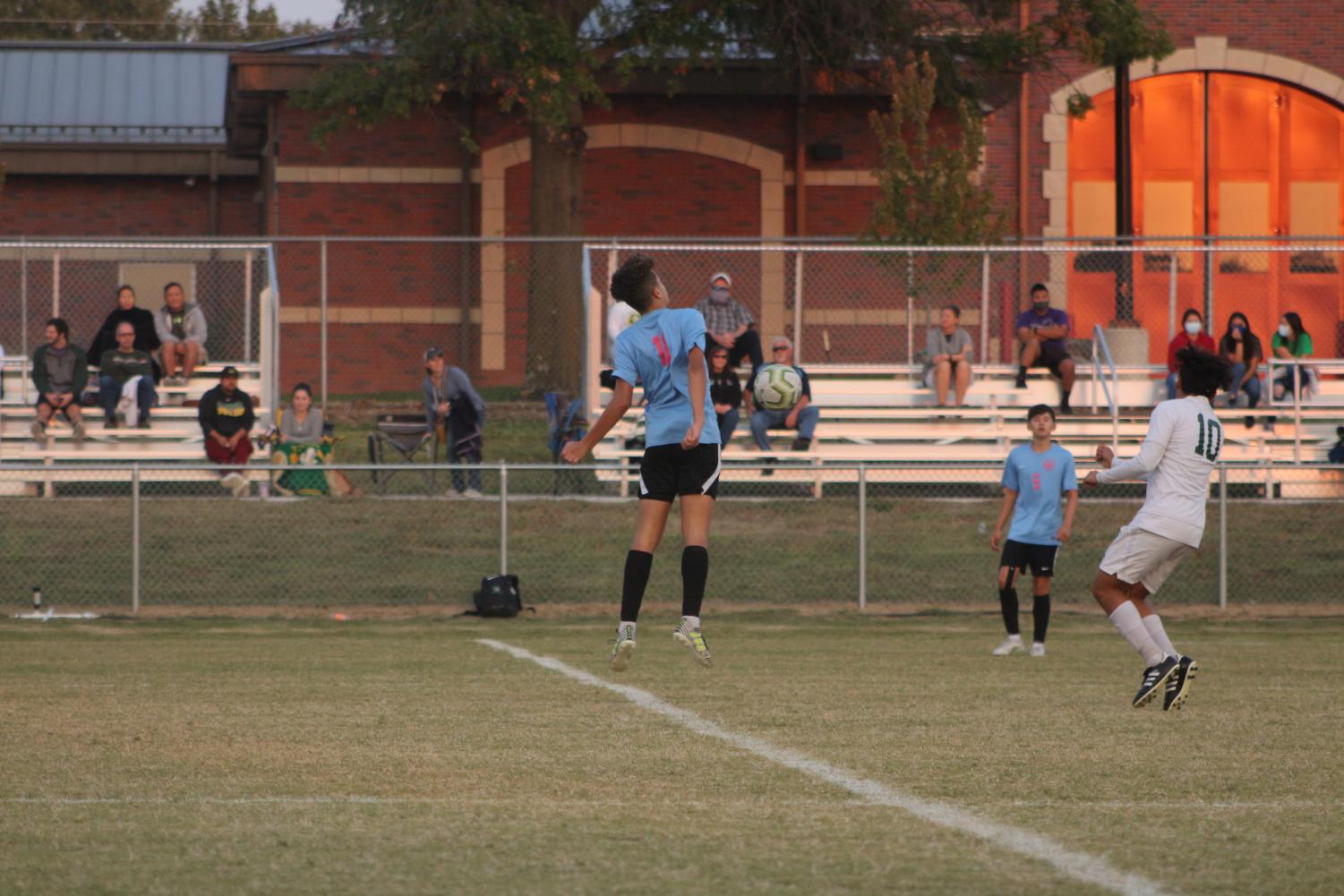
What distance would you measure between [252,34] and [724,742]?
56913 millimetres

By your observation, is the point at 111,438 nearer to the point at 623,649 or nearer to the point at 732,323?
the point at 732,323

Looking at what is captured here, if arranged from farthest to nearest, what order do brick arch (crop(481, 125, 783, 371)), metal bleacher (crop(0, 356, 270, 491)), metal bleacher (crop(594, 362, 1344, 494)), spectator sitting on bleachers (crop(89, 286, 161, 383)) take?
1. brick arch (crop(481, 125, 783, 371))
2. spectator sitting on bleachers (crop(89, 286, 161, 383))
3. metal bleacher (crop(594, 362, 1344, 494))
4. metal bleacher (crop(0, 356, 270, 491))

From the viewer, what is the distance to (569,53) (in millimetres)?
22594

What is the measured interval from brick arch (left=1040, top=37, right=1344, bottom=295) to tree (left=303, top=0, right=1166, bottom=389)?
5123 mm

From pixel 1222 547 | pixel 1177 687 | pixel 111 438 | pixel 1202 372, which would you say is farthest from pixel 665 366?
pixel 111 438

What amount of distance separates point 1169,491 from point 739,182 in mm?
19948

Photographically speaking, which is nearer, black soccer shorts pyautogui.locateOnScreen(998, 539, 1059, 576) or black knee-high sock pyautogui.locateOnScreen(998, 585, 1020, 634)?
black soccer shorts pyautogui.locateOnScreen(998, 539, 1059, 576)

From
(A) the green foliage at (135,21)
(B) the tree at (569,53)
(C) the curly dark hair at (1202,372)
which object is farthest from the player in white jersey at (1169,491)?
(A) the green foliage at (135,21)

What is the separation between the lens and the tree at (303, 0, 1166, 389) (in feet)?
74.5

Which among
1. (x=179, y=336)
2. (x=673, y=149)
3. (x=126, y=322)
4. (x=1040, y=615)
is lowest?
(x=1040, y=615)

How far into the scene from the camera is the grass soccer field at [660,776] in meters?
5.11

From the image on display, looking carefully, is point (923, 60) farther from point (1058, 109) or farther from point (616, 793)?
point (616, 793)

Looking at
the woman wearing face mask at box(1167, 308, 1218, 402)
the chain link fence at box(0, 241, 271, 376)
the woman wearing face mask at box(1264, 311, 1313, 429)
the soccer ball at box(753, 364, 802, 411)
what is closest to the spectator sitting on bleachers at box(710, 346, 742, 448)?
the soccer ball at box(753, 364, 802, 411)

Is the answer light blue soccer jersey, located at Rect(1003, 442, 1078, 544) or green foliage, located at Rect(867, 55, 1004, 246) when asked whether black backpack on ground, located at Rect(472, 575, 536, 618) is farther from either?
green foliage, located at Rect(867, 55, 1004, 246)
